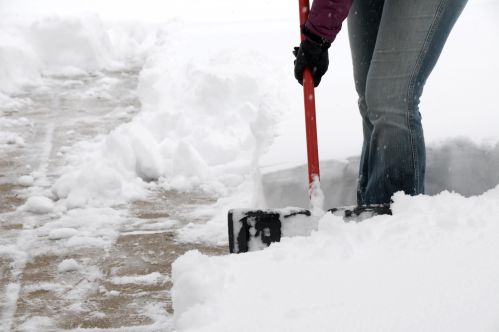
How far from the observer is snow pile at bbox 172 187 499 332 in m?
1.71

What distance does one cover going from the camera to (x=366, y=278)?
1.86 metres

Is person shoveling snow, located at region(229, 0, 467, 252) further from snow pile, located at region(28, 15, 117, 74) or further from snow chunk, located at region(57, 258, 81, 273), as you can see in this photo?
snow pile, located at region(28, 15, 117, 74)

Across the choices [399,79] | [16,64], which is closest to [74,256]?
[399,79]

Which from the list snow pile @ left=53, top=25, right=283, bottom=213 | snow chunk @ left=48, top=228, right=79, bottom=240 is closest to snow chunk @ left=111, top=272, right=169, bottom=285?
snow chunk @ left=48, top=228, right=79, bottom=240

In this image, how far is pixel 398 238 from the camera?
6.64 ft

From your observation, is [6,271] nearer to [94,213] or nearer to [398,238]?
[94,213]

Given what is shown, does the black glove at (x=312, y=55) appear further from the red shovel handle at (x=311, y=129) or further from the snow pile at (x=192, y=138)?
the snow pile at (x=192, y=138)

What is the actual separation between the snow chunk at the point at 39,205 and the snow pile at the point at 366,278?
1.91 metres

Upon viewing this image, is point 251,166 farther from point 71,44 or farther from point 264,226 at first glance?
point 71,44

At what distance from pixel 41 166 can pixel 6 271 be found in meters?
1.30

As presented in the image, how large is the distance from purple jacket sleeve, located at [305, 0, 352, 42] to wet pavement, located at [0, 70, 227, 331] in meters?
1.03

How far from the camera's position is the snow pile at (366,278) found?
1708 millimetres

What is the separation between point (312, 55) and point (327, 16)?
0.17 m

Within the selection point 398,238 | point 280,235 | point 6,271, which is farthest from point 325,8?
point 6,271
